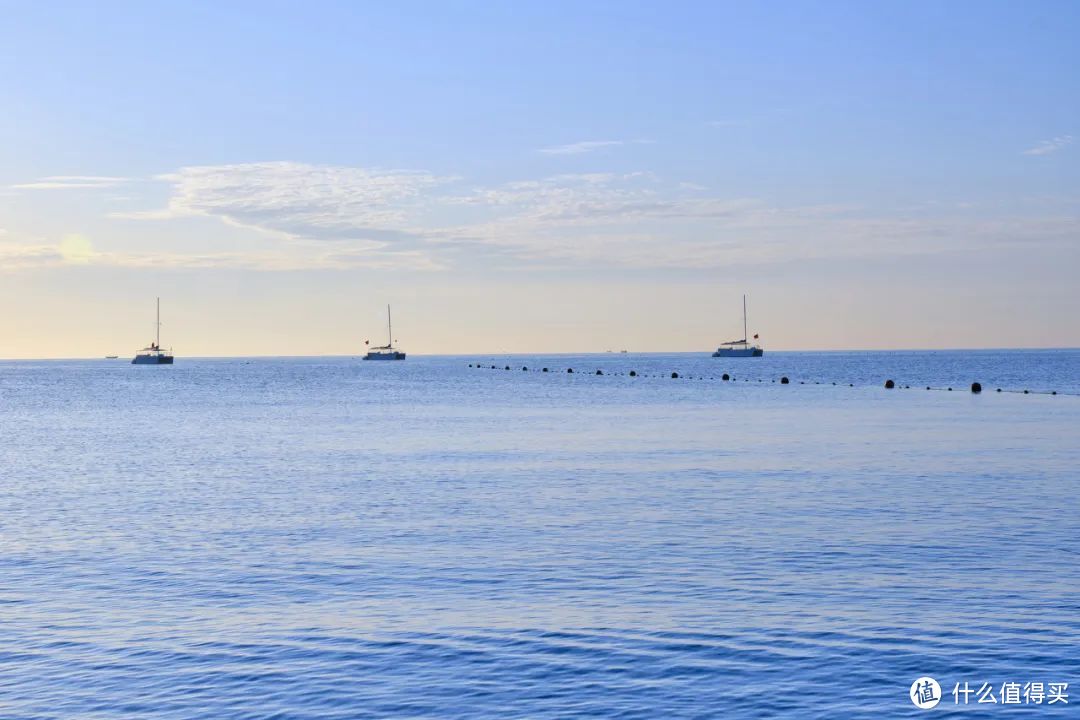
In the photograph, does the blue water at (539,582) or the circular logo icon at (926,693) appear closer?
the circular logo icon at (926,693)

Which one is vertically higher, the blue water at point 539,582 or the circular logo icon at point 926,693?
the blue water at point 539,582

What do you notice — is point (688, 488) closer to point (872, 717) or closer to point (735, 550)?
point (735, 550)

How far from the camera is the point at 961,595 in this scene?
73.9 feet

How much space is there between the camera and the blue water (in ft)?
56.4

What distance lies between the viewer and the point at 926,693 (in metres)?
16.7

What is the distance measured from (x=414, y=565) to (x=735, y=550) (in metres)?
7.38

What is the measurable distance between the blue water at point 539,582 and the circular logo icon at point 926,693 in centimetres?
18

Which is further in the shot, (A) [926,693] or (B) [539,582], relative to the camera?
(B) [539,582]

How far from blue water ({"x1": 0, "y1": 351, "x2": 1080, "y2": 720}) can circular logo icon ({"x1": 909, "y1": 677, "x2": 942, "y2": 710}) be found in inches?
7.1

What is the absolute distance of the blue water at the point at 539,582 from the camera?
17188 mm

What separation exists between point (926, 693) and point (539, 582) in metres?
9.44

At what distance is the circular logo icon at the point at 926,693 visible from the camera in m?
16.3

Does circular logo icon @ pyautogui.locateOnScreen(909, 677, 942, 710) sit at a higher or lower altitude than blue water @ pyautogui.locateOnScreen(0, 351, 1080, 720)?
lower

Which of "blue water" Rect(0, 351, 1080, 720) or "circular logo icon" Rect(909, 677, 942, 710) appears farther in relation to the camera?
"blue water" Rect(0, 351, 1080, 720)
